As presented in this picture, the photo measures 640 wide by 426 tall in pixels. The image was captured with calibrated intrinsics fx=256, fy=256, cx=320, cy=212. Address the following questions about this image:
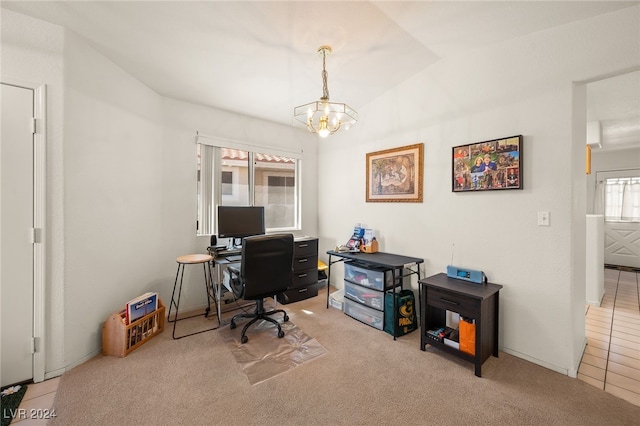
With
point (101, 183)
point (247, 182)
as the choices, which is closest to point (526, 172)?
point (247, 182)

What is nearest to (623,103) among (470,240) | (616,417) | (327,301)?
(470,240)

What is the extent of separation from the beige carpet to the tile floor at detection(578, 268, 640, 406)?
195 mm

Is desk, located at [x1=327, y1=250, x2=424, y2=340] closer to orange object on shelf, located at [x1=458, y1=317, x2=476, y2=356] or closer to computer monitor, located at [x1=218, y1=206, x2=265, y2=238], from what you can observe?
orange object on shelf, located at [x1=458, y1=317, x2=476, y2=356]

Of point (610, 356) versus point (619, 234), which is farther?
point (619, 234)

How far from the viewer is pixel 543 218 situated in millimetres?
2146

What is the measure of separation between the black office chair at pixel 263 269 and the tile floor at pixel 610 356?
144 cm

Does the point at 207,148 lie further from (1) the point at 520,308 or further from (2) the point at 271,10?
(1) the point at 520,308

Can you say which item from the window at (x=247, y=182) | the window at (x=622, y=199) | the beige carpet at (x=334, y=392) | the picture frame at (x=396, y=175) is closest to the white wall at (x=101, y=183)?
the window at (x=247, y=182)

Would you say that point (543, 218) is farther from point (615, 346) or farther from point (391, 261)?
point (615, 346)

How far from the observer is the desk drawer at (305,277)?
362 cm

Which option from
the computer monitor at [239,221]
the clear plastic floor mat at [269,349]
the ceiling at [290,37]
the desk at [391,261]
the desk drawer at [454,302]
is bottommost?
the clear plastic floor mat at [269,349]

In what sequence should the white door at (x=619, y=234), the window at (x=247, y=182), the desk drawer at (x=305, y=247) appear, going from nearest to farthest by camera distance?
1. the window at (x=247, y=182)
2. the desk drawer at (x=305, y=247)
3. the white door at (x=619, y=234)

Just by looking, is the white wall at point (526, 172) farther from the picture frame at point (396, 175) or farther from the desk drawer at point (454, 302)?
the desk drawer at point (454, 302)

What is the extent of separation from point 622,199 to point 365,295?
268 inches
